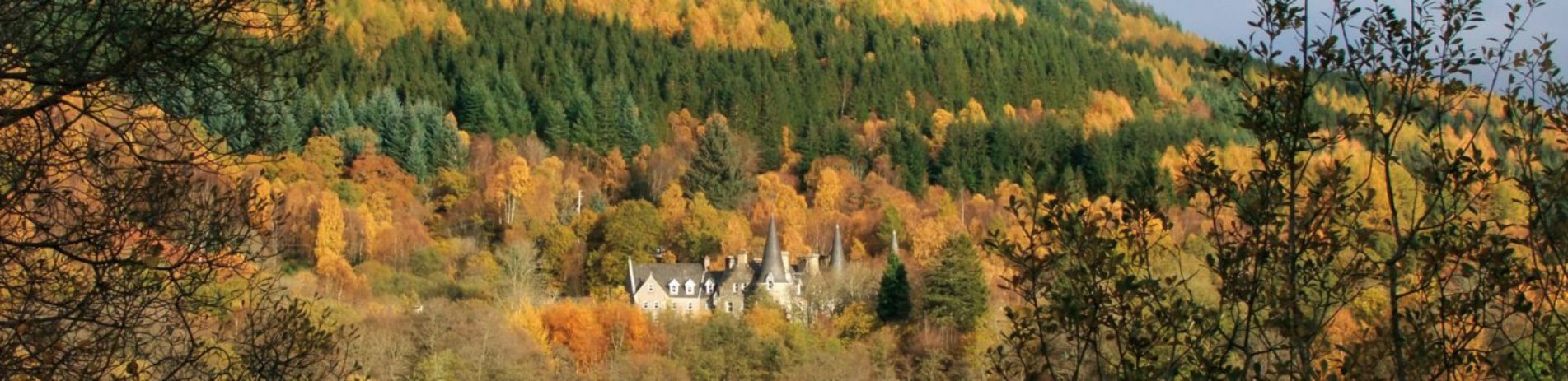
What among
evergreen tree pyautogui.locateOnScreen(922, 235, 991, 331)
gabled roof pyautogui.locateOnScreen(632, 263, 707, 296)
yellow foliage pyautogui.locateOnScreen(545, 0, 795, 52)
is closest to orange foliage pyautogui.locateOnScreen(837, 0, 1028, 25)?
yellow foliage pyautogui.locateOnScreen(545, 0, 795, 52)

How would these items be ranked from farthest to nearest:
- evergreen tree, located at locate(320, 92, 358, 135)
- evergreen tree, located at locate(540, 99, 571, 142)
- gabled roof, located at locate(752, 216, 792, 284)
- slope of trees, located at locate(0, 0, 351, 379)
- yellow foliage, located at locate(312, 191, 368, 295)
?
evergreen tree, located at locate(540, 99, 571, 142) < evergreen tree, located at locate(320, 92, 358, 135) < gabled roof, located at locate(752, 216, 792, 284) < yellow foliage, located at locate(312, 191, 368, 295) < slope of trees, located at locate(0, 0, 351, 379)

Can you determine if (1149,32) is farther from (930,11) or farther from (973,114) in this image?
(973,114)

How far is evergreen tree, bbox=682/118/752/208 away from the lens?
64562 mm

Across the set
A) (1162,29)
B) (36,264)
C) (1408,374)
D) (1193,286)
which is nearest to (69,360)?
(36,264)

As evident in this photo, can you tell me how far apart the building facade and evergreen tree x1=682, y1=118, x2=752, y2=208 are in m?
10.5

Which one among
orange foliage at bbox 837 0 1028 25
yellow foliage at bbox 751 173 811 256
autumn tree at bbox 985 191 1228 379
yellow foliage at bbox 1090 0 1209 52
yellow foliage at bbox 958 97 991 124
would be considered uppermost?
yellow foliage at bbox 1090 0 1209 52

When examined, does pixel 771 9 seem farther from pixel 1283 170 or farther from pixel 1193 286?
pixel 1283 170

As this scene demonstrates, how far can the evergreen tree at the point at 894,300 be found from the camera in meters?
42.0

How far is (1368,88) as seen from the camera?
20.1ft

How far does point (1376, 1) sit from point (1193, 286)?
33594 mm

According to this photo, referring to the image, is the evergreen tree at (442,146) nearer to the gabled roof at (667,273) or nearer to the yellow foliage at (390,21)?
the gabled roof at (667,273)

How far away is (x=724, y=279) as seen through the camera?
2071 inches

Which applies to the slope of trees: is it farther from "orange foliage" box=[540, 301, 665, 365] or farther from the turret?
the turret

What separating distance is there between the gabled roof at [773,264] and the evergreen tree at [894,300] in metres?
8.84
